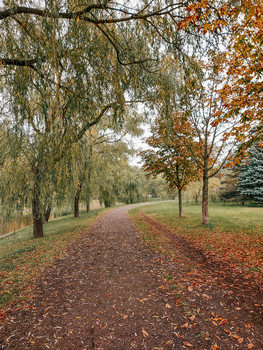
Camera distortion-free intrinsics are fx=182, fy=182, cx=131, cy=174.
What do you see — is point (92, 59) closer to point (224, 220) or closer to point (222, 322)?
point (222, 322)

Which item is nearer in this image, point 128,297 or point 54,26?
point 54,26

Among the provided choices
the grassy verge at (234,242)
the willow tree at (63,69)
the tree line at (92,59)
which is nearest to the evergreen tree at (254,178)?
the grassy verge at (234,242)

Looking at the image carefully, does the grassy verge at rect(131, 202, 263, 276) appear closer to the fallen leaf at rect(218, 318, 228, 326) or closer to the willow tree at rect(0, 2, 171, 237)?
the fallen leaf at rect(218, 318, 228, 326)

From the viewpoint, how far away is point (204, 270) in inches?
179

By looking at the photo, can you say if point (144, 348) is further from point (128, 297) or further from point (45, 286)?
point (45, 286)

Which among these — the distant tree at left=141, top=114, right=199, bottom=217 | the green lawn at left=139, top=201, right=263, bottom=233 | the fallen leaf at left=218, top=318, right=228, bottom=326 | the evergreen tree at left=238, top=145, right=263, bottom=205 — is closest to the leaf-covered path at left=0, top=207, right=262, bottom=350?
the fallen leaf at left=218, top=318, right=228, bottom=326

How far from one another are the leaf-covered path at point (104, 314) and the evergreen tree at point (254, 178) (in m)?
19.1

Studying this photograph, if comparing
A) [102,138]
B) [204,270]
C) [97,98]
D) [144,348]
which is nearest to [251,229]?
[204,270]

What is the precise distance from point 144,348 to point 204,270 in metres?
2.77

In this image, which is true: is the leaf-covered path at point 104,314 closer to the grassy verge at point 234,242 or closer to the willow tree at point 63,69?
the willow tree at point 63,69

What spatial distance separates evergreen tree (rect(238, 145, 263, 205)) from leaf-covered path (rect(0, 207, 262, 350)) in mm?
19101

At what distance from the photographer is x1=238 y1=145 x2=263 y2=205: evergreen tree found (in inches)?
749

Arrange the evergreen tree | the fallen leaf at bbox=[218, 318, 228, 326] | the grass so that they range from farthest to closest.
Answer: the evergreen tree < the grass < the fallen leaf at bbox=[218, 318, 228, 326]

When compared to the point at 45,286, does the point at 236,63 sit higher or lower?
higher
